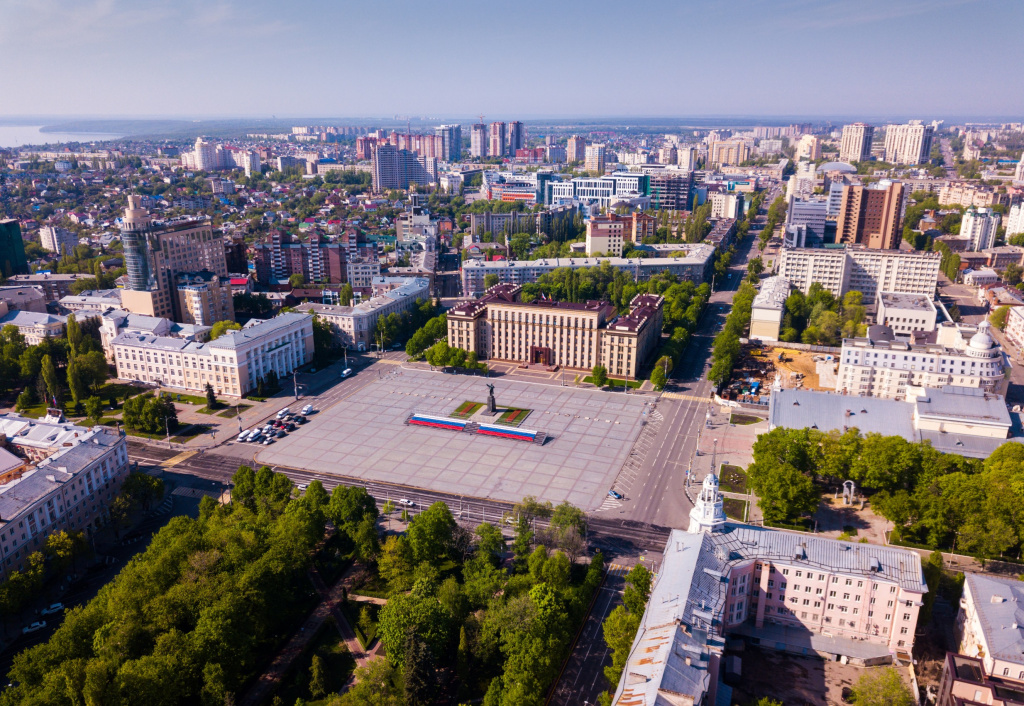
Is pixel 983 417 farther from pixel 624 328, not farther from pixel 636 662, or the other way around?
pixel 636 662

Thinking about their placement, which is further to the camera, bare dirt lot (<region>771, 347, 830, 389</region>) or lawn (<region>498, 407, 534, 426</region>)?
bare dirt lot (<region>771, 347, 830, 389</region>)

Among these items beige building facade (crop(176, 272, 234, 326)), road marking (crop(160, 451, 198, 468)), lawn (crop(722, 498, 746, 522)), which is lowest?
lawn (crop(722, 498, 746, 522))

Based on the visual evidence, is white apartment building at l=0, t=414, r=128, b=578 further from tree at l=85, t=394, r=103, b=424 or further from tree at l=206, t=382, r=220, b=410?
tree at l=206, t=382, r=220, b=410

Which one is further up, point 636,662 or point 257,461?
point 636,662

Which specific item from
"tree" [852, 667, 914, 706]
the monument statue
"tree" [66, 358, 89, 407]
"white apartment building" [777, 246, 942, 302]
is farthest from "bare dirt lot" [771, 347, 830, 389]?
"tree" [66, 358, 89, 407]

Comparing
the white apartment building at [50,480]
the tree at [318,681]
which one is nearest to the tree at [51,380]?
the white apartment building at [50,480]

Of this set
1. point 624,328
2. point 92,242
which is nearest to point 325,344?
point 624,328

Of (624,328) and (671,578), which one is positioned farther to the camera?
(624,328)
